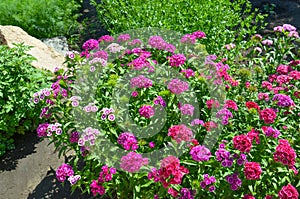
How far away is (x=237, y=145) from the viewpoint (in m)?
2.47

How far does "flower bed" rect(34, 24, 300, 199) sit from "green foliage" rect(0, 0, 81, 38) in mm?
2763

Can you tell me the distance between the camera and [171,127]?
8.53ft

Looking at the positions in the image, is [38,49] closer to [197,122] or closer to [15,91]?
[15,91]

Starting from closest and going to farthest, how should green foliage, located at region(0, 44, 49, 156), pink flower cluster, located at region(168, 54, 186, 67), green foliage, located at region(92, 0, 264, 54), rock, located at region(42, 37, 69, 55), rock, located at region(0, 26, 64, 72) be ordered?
pink flower cluster, located at region(168, 54, 186, 67) < green foliage, located at region(0, 44, 49, 156) < green foliage, located at region(92, 0, 264, 54) < rock, located at region(0, 26, 64, 72) < rock, located at region(42, 37, 69, 55)

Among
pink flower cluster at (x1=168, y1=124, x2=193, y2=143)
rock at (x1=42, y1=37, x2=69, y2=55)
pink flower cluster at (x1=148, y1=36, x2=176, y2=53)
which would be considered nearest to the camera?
pink flower cluster at (x1=168, y1=124, x2=193, y2=143)

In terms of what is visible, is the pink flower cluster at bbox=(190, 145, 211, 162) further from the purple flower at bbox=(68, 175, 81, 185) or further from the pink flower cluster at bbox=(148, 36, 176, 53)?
the pink flower cluster at bbox=(148, 36, 176, 53)

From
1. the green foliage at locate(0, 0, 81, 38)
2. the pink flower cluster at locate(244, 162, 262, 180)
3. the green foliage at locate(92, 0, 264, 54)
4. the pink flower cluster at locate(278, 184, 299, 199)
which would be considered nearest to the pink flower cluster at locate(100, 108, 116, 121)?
the pink flower cluster at locate(244, 162, 262, 180)

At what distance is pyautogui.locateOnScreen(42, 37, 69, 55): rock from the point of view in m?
5.75

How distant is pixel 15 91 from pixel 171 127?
2.12 meters

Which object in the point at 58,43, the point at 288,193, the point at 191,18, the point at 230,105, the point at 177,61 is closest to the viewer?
the point at 288,193

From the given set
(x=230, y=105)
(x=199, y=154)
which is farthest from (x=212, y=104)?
(x=199, y=154)

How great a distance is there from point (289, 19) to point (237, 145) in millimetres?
4838

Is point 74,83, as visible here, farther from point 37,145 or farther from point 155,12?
point 155,12

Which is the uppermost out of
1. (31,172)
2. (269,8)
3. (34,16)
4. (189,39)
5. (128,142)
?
(189,39)
